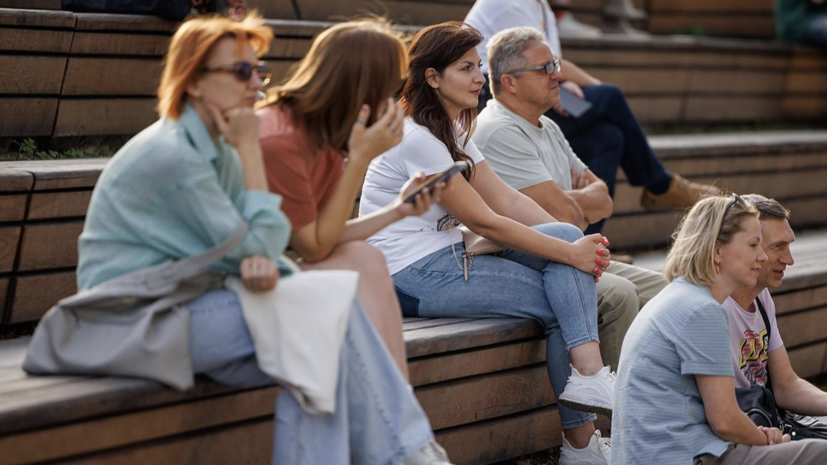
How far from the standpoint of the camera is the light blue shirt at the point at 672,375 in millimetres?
2670

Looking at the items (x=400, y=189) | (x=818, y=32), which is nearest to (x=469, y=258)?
(x=400, y=189)

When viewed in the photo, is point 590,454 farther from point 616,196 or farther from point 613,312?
point 616,196

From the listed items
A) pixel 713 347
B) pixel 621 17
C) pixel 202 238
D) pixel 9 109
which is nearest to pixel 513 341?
pixel 713 347

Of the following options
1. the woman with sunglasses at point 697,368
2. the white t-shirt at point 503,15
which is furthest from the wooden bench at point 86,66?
the woman with sunglasses at point 697,368

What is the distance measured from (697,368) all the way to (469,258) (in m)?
0.83

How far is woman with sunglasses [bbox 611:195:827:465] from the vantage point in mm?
2672

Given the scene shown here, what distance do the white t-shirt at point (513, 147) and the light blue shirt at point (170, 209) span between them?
1560 millimetres

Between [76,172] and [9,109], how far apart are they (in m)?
0.65

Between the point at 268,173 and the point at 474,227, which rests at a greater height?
the point at 268,173

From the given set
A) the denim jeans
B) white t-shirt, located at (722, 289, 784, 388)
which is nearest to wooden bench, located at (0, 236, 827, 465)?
white t-shirt, located at (722, 289, 784, 388)

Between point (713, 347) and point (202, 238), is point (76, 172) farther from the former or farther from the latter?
point (713, 347)

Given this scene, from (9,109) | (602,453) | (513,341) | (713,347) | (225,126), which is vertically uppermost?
(225,126)

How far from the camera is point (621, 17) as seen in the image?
739 centimetres

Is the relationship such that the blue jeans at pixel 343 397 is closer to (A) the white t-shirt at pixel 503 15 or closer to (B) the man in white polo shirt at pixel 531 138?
(B) the man in white polo shirt at pixel 531 138
